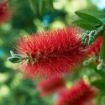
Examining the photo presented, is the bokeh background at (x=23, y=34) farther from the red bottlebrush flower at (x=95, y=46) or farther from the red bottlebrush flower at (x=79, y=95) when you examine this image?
the red bottlebrush flower at (x=95, y=46)

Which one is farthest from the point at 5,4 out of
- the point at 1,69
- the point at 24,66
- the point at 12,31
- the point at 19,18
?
the point at 19,18

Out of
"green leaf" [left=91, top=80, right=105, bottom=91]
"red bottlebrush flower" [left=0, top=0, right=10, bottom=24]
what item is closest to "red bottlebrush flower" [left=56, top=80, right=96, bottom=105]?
"green leaf" [left=91, top=80, right=105, bottom=91]

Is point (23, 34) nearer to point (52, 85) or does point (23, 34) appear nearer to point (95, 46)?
point (52, 85)

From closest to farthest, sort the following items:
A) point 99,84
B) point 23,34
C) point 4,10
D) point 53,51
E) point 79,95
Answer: point 53,51, point 99,84, point 4,10, point 79,95, point 23,34

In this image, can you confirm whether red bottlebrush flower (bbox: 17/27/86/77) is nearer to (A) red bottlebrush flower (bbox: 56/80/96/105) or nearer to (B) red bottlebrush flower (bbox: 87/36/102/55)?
(B) red bottlebrush flower (bbox: 87/36/102/55)

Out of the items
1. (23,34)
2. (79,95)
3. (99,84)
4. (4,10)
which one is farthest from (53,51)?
(23,34)

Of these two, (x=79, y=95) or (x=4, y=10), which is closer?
(x=4, y=10)

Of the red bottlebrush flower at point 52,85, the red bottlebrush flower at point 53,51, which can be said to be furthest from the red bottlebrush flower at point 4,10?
the red bottlebrush flower at point 52,85

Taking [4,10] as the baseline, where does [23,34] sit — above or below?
above
